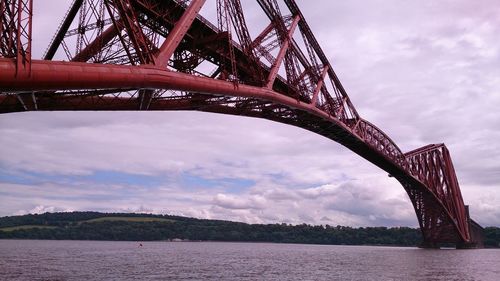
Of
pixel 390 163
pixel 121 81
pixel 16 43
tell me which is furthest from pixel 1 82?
pixel 390 163

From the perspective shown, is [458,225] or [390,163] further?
[458,225]

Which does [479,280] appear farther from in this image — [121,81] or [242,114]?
[121,81]

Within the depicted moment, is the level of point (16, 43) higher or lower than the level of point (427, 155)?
lower

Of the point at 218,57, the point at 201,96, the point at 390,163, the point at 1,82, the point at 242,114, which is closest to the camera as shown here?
the point at 1,82

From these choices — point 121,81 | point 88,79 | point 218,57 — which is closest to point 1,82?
point 88,79

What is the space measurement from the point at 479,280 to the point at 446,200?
5046cm

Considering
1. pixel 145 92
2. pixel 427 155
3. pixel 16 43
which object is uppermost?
pixel 427 155

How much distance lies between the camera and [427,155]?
83562 mm

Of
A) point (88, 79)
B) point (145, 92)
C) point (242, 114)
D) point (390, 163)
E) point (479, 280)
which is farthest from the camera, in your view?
point (390, 163)

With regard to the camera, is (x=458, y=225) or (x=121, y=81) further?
(x=458, y=225)

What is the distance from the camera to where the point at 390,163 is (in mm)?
70125

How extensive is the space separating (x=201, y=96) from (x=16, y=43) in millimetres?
13313

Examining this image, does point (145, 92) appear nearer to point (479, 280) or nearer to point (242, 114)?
point (242, 114)

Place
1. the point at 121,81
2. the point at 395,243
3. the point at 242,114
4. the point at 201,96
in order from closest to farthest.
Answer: the point at 121,81 < the point at 201,96 < the point at 242,114 < the point at 395,243
